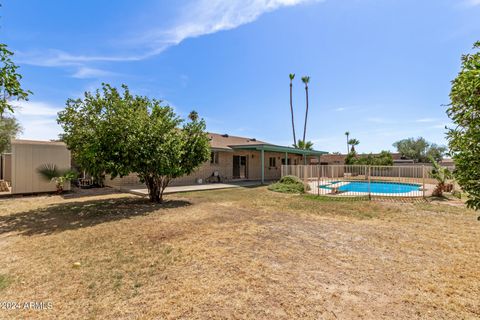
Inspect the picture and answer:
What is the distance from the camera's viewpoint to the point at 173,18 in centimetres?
954

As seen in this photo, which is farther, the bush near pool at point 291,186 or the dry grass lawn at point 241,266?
the bush near pool at point 291,186

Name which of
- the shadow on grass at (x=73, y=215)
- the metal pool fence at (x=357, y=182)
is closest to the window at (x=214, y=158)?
the metal pool fence at (x=357, y=182)

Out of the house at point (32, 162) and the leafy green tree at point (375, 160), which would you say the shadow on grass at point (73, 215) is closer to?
the house at point (32, 162)

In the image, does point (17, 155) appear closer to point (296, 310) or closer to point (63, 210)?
point (63, 210)

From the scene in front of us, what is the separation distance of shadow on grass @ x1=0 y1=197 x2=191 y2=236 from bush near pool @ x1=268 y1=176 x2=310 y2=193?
6.39 meters

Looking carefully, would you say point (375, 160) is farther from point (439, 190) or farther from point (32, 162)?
point (32, 162)

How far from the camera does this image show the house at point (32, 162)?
36.4 feet

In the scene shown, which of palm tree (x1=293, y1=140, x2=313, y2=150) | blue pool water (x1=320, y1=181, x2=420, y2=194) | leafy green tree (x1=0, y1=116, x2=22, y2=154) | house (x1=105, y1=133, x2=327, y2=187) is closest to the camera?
blue pool water (x1=320, y1=181, x2=420, y2=194)

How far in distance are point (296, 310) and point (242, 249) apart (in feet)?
6.68

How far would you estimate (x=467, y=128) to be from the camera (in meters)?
2.52

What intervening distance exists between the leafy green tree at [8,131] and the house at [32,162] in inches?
365

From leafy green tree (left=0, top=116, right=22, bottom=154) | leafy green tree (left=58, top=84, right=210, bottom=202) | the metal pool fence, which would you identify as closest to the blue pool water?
the metal pool fence

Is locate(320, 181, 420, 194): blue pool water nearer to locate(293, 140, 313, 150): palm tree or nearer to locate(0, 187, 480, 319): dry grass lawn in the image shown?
locate(0, 187, 480, 319): dry grass lawn

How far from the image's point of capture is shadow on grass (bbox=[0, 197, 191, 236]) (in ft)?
20.2
